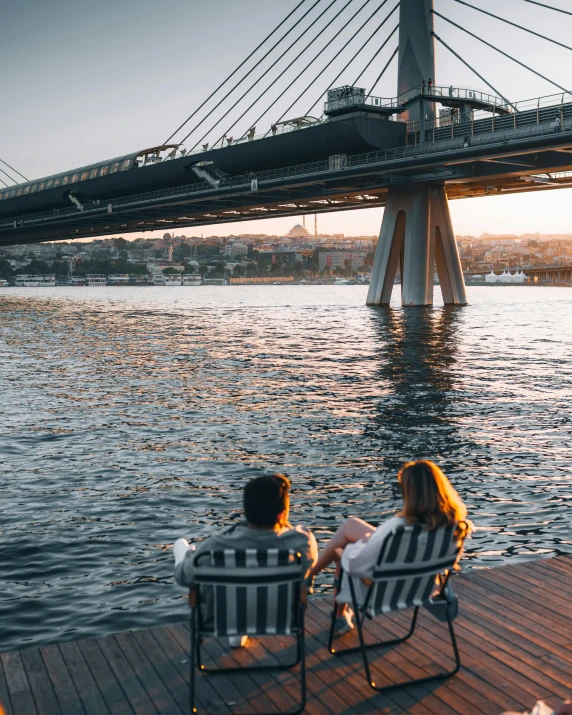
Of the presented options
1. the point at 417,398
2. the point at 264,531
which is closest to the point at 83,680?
the point at 264,531

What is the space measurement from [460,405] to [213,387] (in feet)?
25.8

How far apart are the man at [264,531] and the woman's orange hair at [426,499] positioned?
70 cm

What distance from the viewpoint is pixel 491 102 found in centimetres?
6309

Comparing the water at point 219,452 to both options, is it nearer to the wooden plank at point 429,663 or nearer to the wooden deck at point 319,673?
the wooden deck at point 319,673

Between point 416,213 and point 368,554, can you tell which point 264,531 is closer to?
point 368,554

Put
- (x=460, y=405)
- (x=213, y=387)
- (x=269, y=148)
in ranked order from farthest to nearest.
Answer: (x=269, y=148) < (x=213, y=387) < (x=460, y=405)

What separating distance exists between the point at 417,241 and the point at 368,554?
216 feet

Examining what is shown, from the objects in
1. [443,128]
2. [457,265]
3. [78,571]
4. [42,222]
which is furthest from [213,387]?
[42,222]

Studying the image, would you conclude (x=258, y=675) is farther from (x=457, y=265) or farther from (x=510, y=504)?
(x=457, y=265)

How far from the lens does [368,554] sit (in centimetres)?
533

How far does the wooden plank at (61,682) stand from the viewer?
17.3 feet

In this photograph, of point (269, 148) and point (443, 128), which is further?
point (269, 148)

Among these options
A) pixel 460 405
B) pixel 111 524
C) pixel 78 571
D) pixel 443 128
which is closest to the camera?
pixel 78 571

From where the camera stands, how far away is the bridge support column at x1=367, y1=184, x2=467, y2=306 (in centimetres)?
6931
